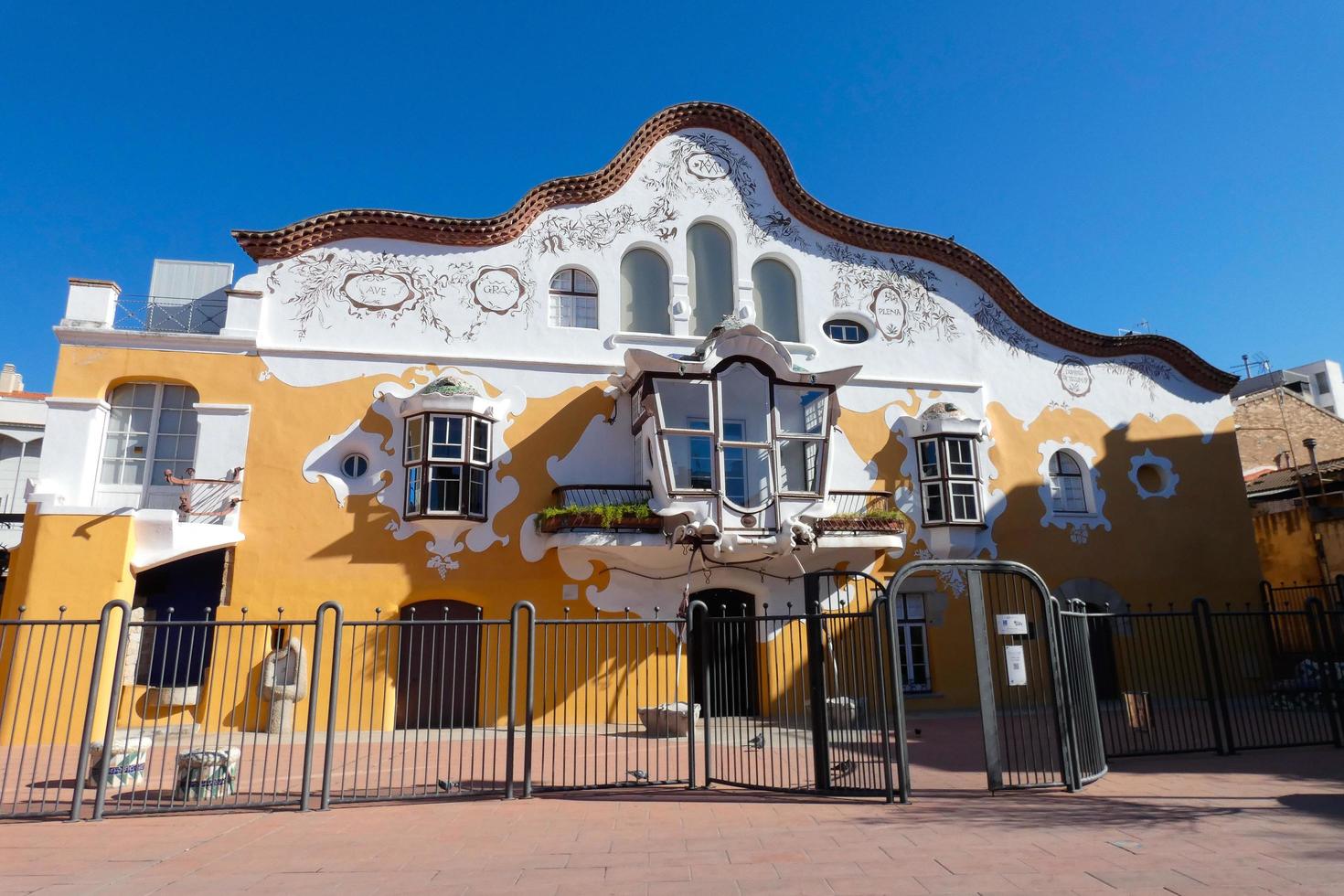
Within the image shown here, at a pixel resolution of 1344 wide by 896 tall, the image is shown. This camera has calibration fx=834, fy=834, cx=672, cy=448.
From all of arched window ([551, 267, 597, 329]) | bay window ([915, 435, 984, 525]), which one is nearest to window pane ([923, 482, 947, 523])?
bay window ([915, 435, 984, 525])

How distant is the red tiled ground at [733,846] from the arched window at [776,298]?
431 inches

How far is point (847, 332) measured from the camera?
18234 mm

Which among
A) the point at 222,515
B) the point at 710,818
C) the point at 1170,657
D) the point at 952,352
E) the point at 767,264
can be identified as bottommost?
the point at 710,818

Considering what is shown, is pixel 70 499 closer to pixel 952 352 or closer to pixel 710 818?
pixel 710 818

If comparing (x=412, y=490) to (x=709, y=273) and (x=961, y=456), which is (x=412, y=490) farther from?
(x=961, y=456)

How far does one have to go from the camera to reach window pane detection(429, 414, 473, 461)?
14688mm

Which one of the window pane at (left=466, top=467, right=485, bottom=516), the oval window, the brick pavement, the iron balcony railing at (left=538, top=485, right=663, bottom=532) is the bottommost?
the brick pavement

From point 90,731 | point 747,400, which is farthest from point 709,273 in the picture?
point 90,731

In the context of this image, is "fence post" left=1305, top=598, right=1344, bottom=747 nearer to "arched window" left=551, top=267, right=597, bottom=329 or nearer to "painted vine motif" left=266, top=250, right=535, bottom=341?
"arched window" left=551, top=267, right=597, bottom=329

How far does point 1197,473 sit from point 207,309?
21.6 m

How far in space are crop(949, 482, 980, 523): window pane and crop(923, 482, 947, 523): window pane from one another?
0.76ft

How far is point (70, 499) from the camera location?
44.9 ft

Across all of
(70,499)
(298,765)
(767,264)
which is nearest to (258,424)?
(70,499)

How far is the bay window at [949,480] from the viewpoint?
665 inches
